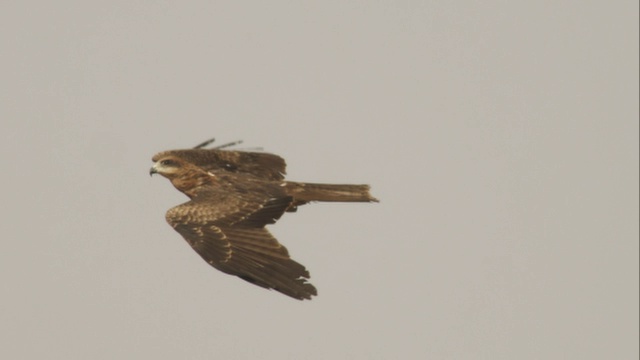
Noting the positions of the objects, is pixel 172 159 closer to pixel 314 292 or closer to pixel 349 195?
pixel 349 195

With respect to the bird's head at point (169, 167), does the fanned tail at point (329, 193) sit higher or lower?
lower

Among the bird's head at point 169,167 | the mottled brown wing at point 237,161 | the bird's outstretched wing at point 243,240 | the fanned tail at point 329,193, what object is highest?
the mottled brown wing at point 237,161

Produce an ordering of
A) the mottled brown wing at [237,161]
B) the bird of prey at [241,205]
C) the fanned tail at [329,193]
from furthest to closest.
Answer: the mottled brown wing at [237,161], the fanned tail at [329,193], the bird of prey at [241,205]

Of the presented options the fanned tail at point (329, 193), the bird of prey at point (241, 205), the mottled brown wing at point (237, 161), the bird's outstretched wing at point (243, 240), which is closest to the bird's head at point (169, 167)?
the bird of prey at point (241, 205)

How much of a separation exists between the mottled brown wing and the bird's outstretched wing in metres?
1.74

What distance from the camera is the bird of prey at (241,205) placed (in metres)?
22.4

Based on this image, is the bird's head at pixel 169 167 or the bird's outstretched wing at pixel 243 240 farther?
the bird's head at pixel 169 167

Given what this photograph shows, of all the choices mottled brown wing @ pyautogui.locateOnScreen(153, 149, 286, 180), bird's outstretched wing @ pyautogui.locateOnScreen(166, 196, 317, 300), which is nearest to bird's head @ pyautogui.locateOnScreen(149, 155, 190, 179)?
mottled brown wing @ pyautogui.locateOnScreen(153, 149, 286, 180)

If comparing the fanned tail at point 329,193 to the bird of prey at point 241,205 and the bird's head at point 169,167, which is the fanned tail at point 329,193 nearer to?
the bird of prey at point 241,205

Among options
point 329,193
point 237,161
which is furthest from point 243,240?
point 237,161

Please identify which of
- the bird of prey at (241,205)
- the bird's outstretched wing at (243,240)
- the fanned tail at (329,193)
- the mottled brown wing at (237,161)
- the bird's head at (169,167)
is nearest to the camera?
the bird's outstretched wing at (243,240)

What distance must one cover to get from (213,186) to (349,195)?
220 cm

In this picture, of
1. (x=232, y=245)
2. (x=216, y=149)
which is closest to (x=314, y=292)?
(x=232, y=245)

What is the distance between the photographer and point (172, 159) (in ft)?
85.0
